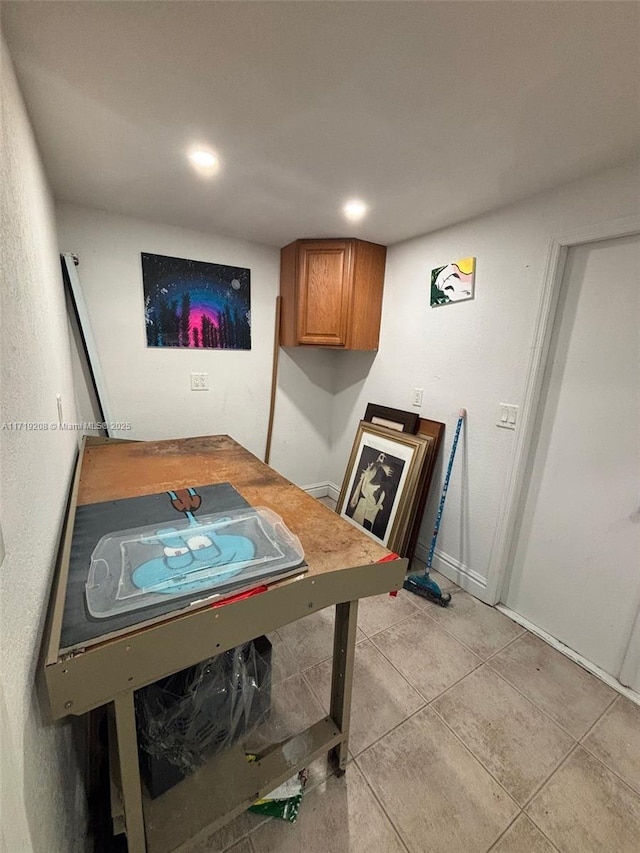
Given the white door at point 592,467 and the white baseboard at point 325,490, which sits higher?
the white door at point 592,467

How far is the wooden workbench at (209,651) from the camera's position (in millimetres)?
659

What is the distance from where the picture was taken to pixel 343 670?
3.64ft

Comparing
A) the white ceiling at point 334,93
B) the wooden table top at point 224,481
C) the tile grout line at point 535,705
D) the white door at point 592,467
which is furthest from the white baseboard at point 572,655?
the white ceiling at point 334,93

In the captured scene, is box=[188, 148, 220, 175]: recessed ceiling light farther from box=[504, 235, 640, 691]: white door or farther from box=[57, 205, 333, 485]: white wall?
box=[504, 235, 640, 691]: white door

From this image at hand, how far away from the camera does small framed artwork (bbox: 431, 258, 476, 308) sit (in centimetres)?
193

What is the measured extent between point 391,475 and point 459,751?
1.37 metres

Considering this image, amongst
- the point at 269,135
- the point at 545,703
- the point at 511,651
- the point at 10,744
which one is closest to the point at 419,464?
the point at 511,651

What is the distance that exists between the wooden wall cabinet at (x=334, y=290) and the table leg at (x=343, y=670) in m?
1.80

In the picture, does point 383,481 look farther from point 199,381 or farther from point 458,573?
point 199,381

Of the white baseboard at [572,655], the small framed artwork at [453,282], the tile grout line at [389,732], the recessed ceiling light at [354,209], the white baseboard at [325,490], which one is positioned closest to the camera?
the tile grout line at [389,732]

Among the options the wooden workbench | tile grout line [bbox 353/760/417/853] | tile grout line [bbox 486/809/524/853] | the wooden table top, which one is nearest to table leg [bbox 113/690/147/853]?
the wooden workbench

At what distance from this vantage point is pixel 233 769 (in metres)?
1.02

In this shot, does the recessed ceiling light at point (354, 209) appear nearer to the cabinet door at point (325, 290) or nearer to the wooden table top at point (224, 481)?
the cabinet door at point (325, 290)

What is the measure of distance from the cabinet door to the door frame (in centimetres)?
119
